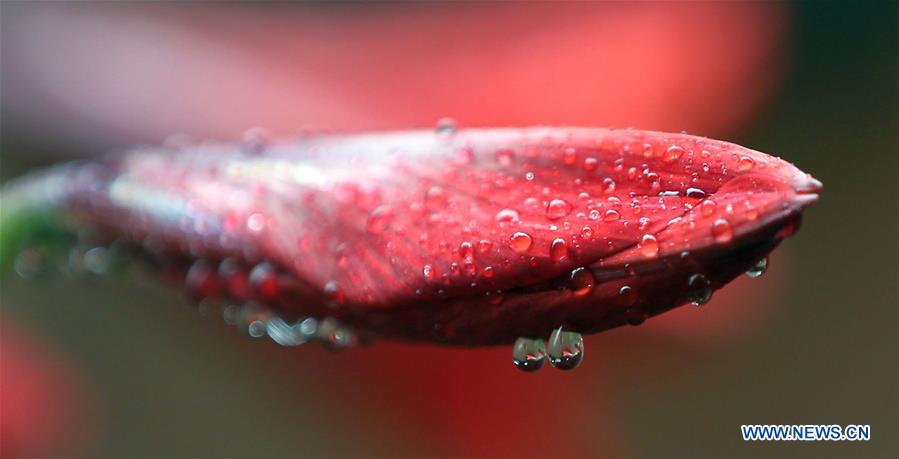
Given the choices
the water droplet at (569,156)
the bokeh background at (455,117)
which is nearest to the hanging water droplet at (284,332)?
the water droplet at (569,156)

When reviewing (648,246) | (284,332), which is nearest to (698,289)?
(648,246)

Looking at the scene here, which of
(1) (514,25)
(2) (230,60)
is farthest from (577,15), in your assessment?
(2) (230,60)

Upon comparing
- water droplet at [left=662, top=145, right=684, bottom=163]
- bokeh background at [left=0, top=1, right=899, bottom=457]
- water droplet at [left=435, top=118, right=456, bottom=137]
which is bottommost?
bokeh background at [left=0, top=1, right=899, bottom=457]

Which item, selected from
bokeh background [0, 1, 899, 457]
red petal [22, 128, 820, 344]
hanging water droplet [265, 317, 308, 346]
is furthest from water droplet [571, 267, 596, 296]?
bokeh background [0, 1, 899, 457]

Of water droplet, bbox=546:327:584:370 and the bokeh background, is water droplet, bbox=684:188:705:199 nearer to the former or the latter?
water droplet, bbox=546:327:584:370

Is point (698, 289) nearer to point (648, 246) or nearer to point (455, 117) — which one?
point (648, 246)

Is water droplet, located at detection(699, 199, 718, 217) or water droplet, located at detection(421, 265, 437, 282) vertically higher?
water droplet, located at detection(699, 199, 718, 217)

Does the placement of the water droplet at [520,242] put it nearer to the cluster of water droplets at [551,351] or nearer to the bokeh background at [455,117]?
the cluster of water droplets at [551,351]

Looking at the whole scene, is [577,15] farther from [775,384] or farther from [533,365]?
[533,365]

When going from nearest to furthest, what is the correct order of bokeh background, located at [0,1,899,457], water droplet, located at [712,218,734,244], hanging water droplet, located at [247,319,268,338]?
water droplet, located at [712,218,734,244], hanging water droplet, located at [247,319,268,338], bokeh background, located at [0,1,899,457]
